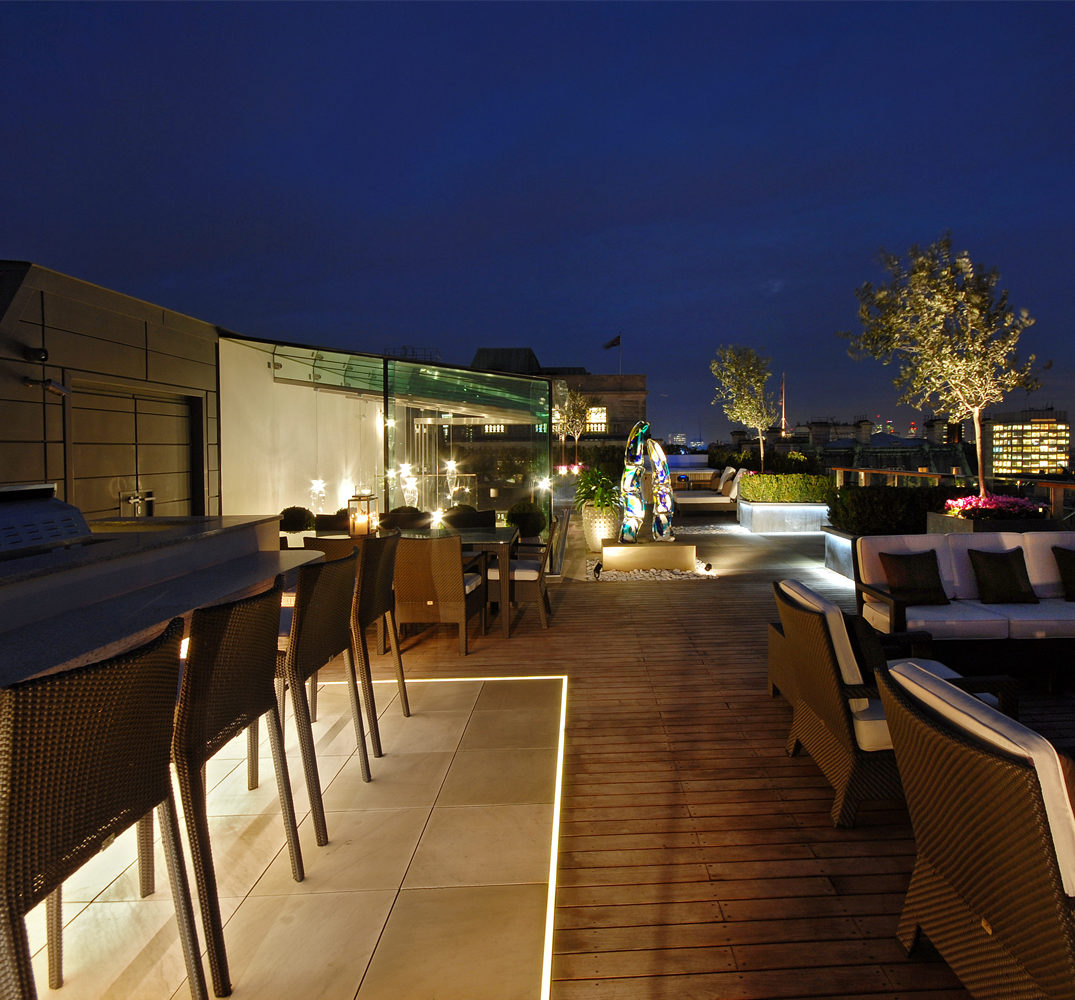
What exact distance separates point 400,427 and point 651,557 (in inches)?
145

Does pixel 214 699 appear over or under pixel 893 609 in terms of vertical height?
over

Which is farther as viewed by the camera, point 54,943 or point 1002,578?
point 1002,578

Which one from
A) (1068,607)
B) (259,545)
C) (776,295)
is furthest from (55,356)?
(776,295)

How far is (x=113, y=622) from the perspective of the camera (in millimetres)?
2428

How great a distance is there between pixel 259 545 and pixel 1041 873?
4.11 m

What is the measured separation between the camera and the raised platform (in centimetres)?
893

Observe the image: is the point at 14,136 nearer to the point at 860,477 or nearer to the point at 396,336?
the point at 860,477

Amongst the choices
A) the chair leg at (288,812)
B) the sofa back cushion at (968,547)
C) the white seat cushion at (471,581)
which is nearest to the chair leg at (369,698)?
the chair leg at (288,812)

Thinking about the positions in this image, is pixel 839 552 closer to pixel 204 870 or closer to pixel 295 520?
pixel 295 520

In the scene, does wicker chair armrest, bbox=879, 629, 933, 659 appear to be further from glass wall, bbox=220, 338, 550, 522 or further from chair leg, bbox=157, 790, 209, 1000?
glass wall, bbox=220, 338, 550, 522

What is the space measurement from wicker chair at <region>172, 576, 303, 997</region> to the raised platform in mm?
6969

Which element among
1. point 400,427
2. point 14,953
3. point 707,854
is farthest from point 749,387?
point 14,953

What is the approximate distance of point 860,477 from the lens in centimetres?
1247

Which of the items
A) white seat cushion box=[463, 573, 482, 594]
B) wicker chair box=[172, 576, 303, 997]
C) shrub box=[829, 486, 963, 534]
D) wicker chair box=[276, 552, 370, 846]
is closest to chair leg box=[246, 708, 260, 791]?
wicker chair box=[276, 552, 370, 846]
